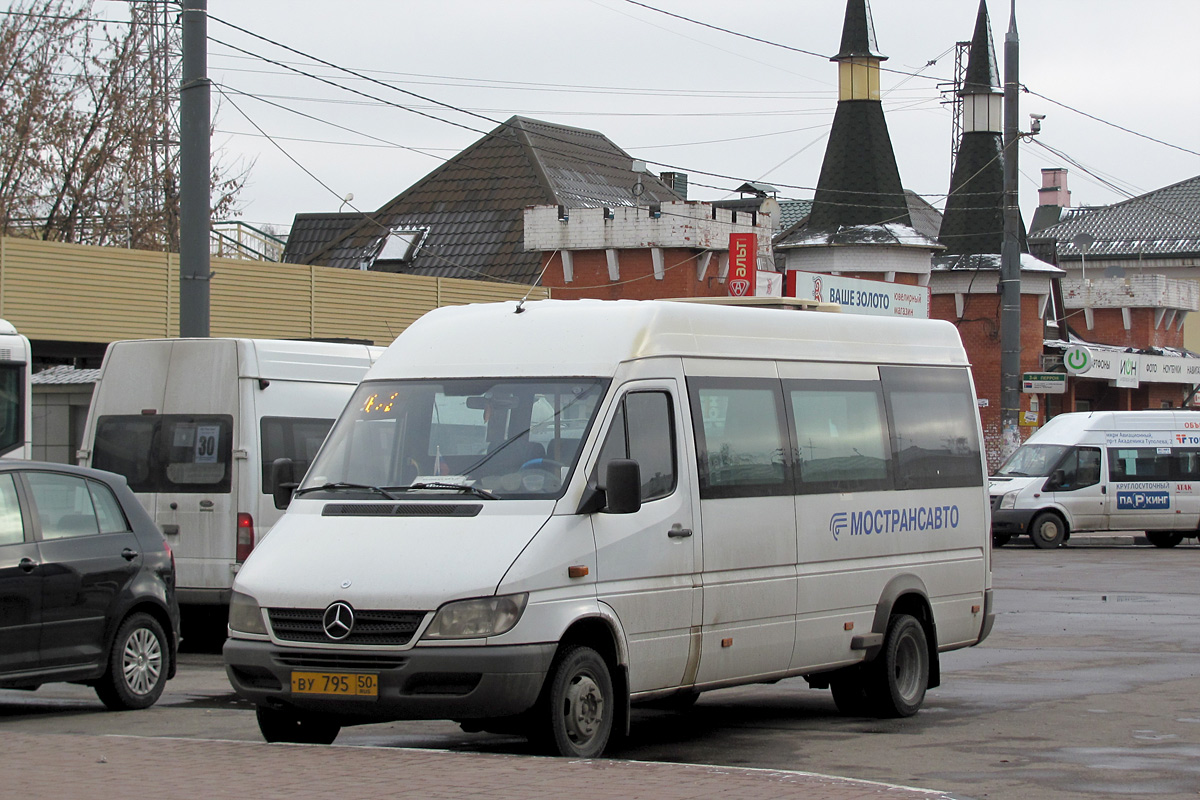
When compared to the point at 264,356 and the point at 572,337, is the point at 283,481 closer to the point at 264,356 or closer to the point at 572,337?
the point at 572,337

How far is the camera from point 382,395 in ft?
30.4

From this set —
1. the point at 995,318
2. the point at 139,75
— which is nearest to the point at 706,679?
the point at 139,75

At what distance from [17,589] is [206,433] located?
4.51m

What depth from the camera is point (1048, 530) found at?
31062 mm

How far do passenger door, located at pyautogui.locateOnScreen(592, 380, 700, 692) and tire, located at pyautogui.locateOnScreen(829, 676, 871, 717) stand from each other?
211 centimetres

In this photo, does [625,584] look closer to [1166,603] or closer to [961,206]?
[1166,603]

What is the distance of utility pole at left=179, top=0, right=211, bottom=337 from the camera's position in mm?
15922

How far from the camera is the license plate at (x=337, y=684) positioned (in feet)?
25.9

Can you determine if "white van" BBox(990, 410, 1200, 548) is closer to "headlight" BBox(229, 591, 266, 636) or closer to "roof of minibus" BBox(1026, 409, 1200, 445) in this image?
"roof of minibus" BBox(1026, 409, 1200, 445)

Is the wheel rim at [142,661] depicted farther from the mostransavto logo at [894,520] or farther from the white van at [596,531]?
the mostransavto logo at [894,520]

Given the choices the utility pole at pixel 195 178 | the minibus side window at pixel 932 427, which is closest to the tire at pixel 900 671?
the minibus side window at pixel 932 427

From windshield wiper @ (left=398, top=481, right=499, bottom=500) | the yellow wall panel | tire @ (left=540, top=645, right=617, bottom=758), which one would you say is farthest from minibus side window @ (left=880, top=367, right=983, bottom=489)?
the yellow wall panel

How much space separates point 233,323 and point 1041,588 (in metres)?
12.0

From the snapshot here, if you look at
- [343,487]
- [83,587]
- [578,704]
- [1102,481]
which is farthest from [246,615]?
[1102,481]
